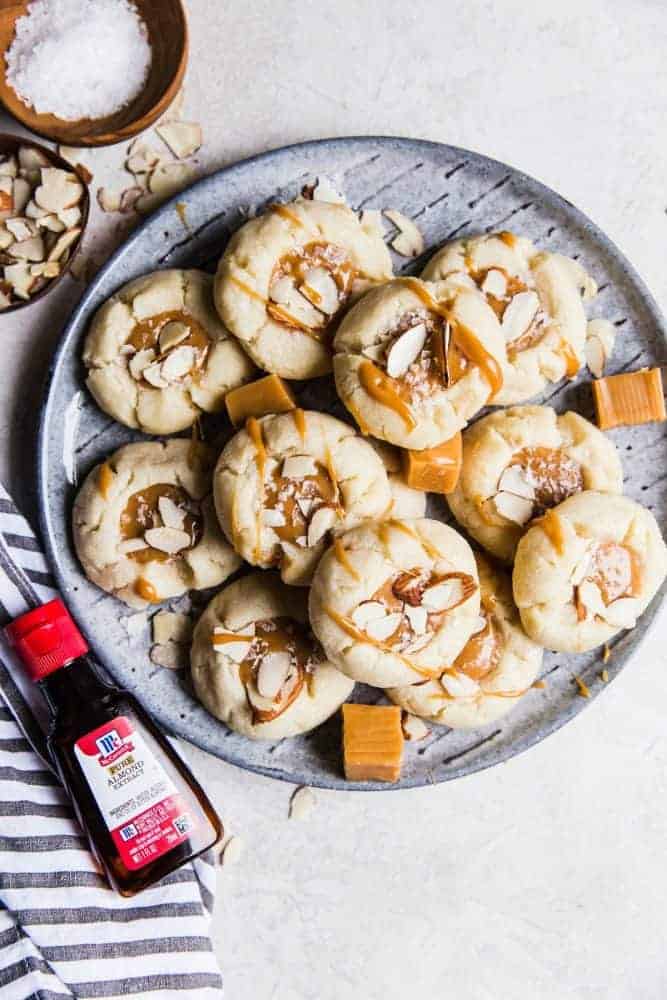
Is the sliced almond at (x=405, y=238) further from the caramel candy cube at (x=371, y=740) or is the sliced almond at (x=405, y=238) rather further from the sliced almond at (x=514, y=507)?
the caramel candy cube at (x=371, y=740)

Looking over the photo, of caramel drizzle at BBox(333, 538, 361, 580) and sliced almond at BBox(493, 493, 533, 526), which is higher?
caramel drizzle at BBox(333, 538, 361, 580)

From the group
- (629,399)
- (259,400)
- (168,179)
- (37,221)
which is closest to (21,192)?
(37,221)

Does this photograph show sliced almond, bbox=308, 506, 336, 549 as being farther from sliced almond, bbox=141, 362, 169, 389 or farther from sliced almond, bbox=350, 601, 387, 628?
sliced almond, bbox=141, 362, 169, 389

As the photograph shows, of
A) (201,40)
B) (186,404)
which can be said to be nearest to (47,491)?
(186,404)

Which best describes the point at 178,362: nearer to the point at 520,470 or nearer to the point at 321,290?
the point at 321,290

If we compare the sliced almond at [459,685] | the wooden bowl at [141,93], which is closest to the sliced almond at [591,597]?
the sliced almond at [459,685]

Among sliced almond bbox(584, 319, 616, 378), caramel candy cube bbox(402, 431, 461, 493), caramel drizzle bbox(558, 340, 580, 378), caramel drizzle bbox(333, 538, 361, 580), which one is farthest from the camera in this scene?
sliced almond bbox(584, 319, 616, 378)

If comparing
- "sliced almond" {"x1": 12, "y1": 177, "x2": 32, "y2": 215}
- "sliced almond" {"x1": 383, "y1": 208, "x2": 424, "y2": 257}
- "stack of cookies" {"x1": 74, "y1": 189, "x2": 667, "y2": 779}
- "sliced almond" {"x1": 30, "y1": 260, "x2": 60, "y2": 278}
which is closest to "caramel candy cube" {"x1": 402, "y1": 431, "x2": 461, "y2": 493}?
"stack of cookies" {"x1": 74, "y1": 189, "x2": 667, "y2": 779}
